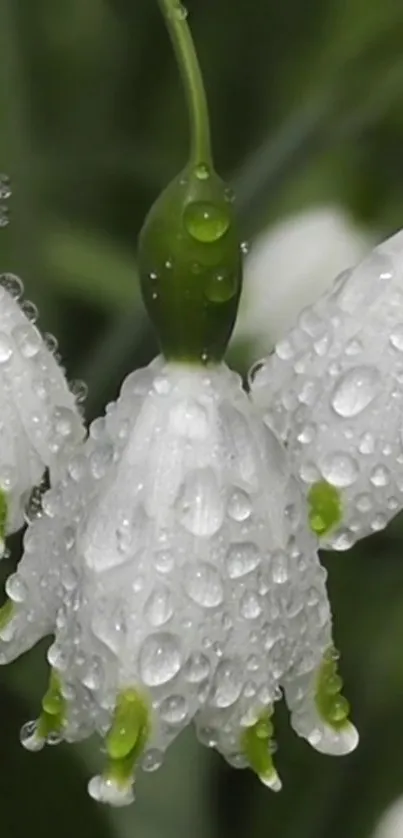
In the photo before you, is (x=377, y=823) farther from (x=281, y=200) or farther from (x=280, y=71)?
(x=280, y=71)

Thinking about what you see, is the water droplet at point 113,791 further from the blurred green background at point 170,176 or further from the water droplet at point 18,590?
the blurred green background at point 170,176

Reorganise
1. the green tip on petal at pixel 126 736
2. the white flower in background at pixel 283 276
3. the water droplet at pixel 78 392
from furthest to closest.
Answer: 1. the white flower in background at pixel 283 276
2. the water droplet at pixel 78 392
3. the green tip on petal at pixel 126 736

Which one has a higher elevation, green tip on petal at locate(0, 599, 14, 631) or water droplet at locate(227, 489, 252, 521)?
water droplet at locate(227, 489, 252, 521)

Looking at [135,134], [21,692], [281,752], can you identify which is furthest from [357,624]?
[135,134]

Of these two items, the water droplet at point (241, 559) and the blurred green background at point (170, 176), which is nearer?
the water droplet at point (241, 559)

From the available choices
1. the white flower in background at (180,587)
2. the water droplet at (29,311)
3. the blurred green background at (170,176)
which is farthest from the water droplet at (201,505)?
the blurred green background at (170,176)

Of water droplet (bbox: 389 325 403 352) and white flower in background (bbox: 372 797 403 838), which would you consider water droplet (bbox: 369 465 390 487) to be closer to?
water droplet (bbox: 389 325 403 352)

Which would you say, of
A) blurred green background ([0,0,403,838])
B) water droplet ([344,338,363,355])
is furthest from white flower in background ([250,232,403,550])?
blurred green background ([0,0,403,838])
